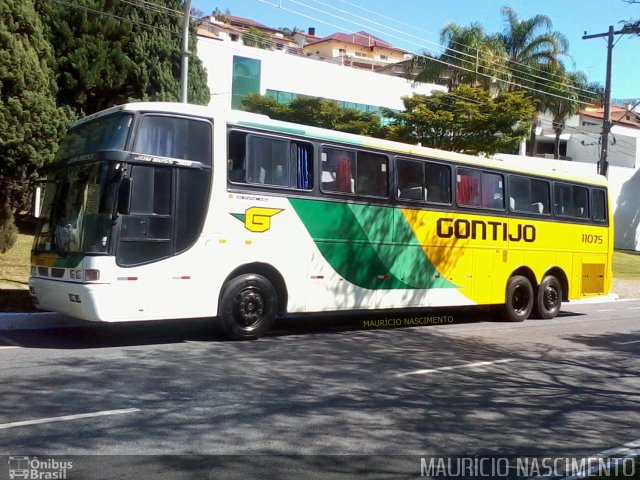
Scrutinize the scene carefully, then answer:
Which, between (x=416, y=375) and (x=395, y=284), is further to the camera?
(x=395, y=284)

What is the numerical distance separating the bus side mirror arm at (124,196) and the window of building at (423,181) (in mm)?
5259

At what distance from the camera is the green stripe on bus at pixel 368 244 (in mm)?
11359

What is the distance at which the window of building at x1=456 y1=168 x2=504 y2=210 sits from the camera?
1367cm

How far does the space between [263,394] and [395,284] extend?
5604 millimetres

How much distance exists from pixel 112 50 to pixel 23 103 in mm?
4633

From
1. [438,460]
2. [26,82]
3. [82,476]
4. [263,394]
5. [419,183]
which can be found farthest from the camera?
[26,82]

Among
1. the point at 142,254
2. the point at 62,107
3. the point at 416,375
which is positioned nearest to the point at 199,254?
the point at 142,254

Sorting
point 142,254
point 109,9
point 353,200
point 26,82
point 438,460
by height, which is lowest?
point 438,460

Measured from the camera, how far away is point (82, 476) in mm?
4793

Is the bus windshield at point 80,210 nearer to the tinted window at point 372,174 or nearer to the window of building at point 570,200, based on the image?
the tinted window at point 372,174

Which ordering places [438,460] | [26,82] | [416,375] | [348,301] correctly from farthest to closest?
1. [26,82]
2. [348,301]
3. [416,375]
4. [438,460]

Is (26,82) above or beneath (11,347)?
above

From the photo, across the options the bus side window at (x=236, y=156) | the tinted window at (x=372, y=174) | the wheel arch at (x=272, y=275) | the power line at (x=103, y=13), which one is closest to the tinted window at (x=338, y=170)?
the tinted window at (x=372, y=174)

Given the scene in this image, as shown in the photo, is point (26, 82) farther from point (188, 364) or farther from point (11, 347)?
point (188, 364)
